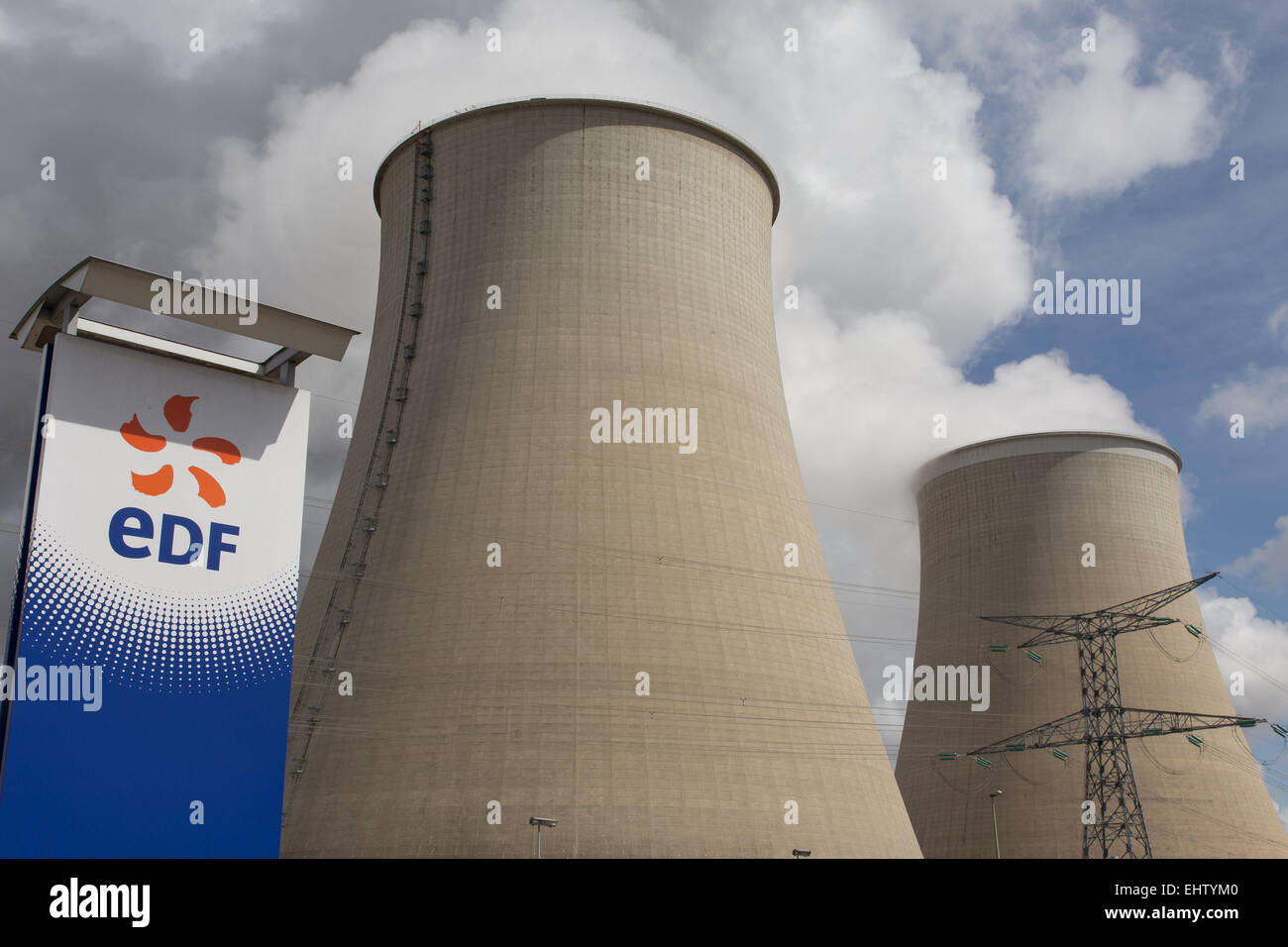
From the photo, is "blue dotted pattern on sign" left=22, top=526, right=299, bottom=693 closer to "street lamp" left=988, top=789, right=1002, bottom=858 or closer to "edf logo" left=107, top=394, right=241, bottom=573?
"edf logo" left=107, top=394, right=241, bottom=573

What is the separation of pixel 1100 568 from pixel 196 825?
68.1 feet

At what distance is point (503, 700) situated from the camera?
14.0 meters

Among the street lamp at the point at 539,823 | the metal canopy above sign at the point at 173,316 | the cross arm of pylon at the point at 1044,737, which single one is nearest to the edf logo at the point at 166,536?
the metal canopy above sign at the point at 173,316

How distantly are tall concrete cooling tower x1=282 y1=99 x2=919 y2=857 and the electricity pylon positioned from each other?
7.82m

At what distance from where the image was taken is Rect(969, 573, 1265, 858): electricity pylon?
22.0 m

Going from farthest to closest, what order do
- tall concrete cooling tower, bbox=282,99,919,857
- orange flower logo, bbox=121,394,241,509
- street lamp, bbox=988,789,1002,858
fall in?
street lamp, bbox=988,789,1002,858 → tall concrete cooling tower, bbox=282,99,919,857 → orange flower logo, bbox=121,394,241,509

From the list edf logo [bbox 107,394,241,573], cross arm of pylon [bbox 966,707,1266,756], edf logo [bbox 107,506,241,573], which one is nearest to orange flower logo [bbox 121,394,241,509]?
edf logo [bbox 107,394,241,573]

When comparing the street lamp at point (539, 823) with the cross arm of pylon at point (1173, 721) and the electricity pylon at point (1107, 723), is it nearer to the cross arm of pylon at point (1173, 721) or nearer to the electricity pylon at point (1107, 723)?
the electricity pylon at point (1107, 723)

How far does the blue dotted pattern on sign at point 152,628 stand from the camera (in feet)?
23.5

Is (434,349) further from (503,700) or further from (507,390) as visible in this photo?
(503,700)
